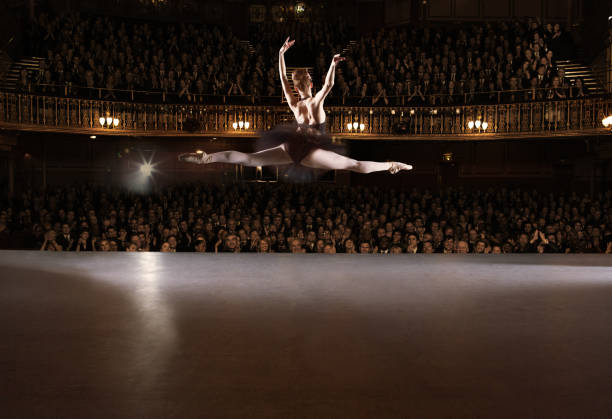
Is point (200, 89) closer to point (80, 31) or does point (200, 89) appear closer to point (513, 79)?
point (80, 31)

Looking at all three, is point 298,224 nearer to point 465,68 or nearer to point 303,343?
point 303,343

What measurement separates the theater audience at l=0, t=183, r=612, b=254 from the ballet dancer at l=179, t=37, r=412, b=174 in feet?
8.99

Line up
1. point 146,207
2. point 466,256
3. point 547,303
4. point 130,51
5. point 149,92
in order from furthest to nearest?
point 130,51, point 149,92, point 146,207, point 466,256, point 547,303

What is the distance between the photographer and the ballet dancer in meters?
5.12

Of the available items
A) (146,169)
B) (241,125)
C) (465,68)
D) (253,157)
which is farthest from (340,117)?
(253,157)

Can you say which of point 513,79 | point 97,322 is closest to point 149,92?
point 513,79

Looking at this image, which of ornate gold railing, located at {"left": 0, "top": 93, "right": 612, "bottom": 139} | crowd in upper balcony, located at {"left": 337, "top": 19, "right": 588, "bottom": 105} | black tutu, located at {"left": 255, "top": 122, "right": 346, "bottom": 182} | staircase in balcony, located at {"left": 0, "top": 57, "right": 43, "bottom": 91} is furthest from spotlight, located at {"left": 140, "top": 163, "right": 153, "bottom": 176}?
black tutu, located at {"left": 255, "top": 122, "right": 346, "bottom": 182}

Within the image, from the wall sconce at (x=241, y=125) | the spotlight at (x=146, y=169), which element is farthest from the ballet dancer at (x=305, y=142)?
the spotlight at (x=146, y=169)

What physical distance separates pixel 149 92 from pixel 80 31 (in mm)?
3333

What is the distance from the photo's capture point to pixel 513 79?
1439cm

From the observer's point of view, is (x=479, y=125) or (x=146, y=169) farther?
(x=146, y=169)

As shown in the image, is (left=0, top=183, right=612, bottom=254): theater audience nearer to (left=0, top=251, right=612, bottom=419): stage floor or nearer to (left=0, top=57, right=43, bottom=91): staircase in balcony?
(left=0, top=251, right=612, bottom=419): stage floor

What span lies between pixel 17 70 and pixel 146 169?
4523mm

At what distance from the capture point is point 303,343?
9.25 feet
